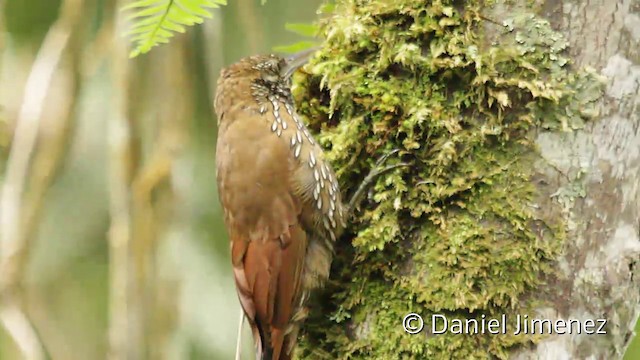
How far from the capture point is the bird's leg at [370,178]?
1549 mm

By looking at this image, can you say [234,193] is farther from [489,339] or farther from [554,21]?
[554,21]

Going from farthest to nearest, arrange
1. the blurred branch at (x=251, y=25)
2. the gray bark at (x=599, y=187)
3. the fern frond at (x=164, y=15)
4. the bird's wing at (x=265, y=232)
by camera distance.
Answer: the blurred branch at (x=251, y=25), the bird's wing at (x=265, y=232), the fern frond at (x=164, y=15), the gray bark at (x=599, y=187)

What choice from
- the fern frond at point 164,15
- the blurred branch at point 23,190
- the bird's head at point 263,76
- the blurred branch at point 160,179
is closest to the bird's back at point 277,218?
the bird's head at point 263,76

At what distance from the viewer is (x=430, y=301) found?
141 cm

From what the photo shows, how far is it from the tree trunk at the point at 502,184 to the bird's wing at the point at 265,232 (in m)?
0.15

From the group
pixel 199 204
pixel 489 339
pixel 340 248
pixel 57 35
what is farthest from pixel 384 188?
pixel 57 35

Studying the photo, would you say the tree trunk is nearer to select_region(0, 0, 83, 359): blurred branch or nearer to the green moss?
the green moss

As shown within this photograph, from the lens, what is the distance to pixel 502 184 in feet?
4.63

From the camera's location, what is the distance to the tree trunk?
53.2 inches

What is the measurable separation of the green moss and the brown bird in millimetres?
58

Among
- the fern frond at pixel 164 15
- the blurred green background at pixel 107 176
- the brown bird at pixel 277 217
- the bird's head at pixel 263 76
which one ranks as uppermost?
the fern frond at pixel 164 15

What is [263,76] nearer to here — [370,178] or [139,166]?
[370,178]

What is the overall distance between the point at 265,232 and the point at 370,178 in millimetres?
293

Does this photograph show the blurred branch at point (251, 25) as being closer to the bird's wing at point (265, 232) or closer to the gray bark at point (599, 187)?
the bird's wing at point (265, 232)
